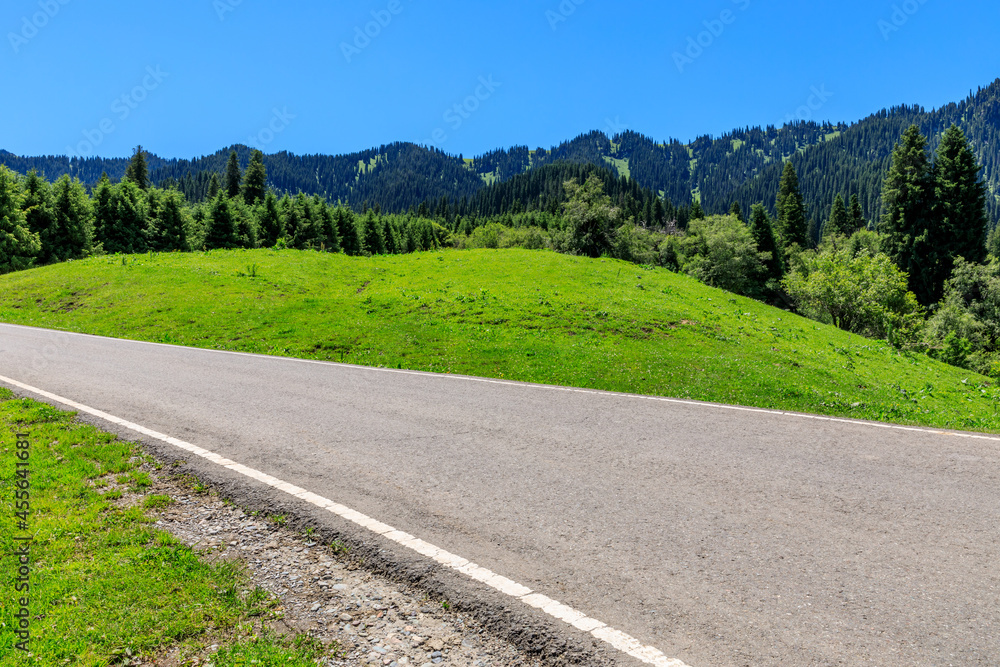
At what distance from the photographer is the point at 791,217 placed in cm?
9319

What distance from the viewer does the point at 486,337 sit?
20266mm

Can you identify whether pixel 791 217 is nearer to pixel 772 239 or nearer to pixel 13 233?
pixel 772 239

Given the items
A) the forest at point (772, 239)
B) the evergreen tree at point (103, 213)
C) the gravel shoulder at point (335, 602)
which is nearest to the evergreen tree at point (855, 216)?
the forest at point (772, 239)

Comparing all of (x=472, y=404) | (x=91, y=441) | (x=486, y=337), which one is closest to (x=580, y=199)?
(x=486, y=337)

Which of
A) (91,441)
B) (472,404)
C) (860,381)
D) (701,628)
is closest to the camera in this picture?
(701,628)

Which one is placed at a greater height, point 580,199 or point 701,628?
point 580,199

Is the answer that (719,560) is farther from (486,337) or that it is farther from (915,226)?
(915,226)

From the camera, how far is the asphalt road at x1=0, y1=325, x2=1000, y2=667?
13.1ft

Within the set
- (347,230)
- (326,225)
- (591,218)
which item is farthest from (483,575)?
(347,230)

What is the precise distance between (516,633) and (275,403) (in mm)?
8234

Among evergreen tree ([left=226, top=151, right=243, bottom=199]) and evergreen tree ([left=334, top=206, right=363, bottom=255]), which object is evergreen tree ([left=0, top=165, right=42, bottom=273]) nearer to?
evergreen tree ([left=334, top=206, right=363, bottom=255])

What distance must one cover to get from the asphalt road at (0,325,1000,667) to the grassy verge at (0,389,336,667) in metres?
1.61

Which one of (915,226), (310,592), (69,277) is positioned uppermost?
(915,226)

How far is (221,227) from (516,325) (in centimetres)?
5683
